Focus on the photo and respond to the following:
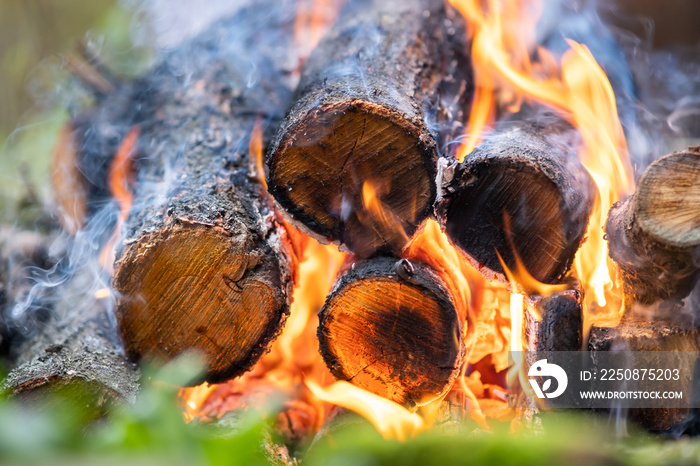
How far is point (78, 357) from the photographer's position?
68.5 inches

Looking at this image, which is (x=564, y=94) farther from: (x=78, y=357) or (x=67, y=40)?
(x=67, y=40)

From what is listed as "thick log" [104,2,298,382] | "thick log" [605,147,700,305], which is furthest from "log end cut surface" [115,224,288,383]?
"thick log" [605,147,700,305]

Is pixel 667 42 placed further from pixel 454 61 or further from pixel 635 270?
pixel 635 270

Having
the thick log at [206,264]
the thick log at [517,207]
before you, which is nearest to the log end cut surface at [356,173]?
the thick log at [517,207]

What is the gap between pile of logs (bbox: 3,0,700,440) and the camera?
1.57 metres

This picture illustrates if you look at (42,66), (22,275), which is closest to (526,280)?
(22,275)

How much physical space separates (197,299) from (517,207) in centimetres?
108

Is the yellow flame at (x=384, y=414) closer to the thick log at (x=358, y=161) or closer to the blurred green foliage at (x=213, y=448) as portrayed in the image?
the thick log at (x=358, y=161)

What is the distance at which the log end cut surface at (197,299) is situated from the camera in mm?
1679

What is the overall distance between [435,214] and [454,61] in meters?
1.12

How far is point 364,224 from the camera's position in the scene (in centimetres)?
168

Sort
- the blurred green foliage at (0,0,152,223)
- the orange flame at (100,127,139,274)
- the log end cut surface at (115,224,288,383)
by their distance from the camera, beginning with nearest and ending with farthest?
the log end cut surface at (115,224,288,383)
the orange flame at (100,127,139,274)
the blurred green foliage at (0,0,152,223)

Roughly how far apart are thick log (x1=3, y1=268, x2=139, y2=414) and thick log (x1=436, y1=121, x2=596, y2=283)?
1206mm

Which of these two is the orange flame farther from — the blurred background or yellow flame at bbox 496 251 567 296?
yellow flame at bbox 496 251 567 296
